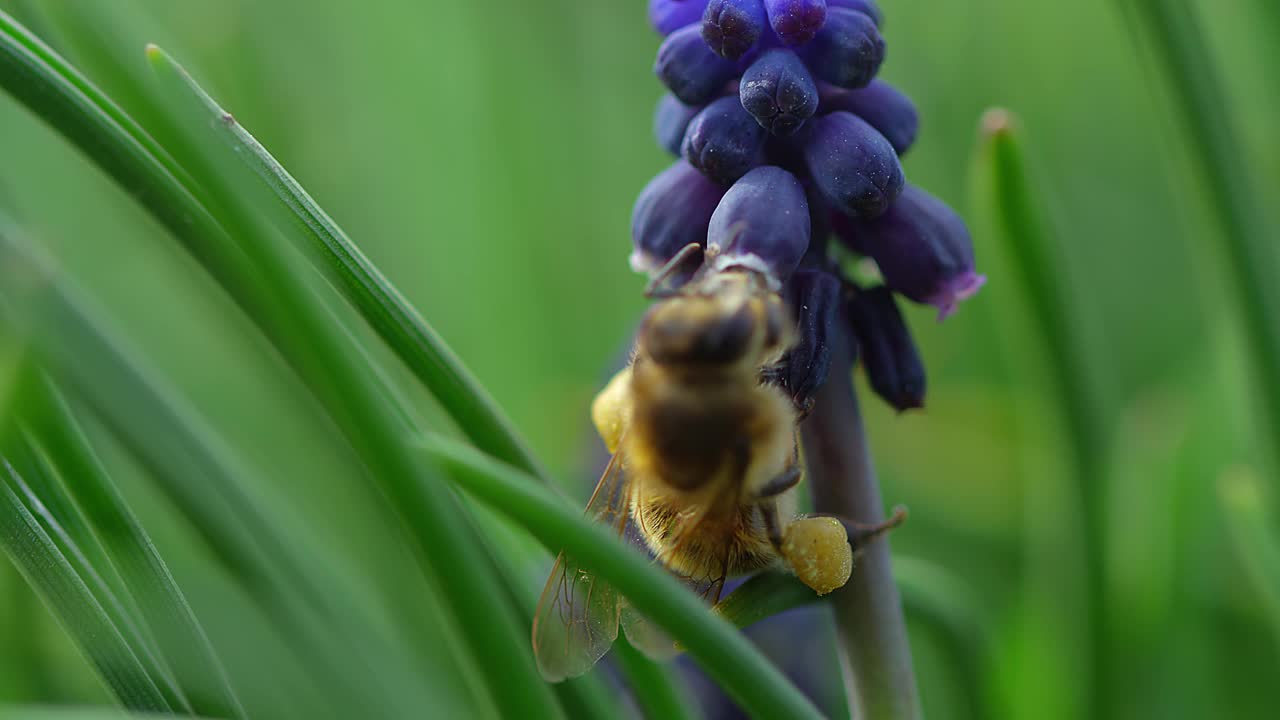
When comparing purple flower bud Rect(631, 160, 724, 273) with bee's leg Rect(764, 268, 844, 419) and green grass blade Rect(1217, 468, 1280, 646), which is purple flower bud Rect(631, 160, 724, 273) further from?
green grass blade Rect(1217, 468, 1280, 646)

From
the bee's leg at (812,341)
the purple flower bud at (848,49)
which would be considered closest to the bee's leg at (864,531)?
the bee's leg at (812,341)

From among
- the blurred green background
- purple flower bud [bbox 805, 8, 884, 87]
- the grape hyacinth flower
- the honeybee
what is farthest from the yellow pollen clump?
the blurred green background

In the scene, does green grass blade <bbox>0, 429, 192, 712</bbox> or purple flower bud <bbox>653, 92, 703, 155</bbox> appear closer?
green grass blade <bbox>0, 429, 192, 712</bbox>

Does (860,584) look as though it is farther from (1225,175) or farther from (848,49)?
(1225,175)

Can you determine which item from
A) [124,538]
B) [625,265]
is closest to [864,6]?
[124,538]

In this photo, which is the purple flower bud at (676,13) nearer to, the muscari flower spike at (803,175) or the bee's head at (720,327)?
the muscari flower spike at (803,175)

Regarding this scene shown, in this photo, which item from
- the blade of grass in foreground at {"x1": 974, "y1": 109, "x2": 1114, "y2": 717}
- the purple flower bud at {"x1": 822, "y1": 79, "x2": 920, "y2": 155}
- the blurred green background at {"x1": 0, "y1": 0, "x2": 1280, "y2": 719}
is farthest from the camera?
the blurred green background at {"x1": 0, "y1": 0, "x2": 1280, "y2": 719}
